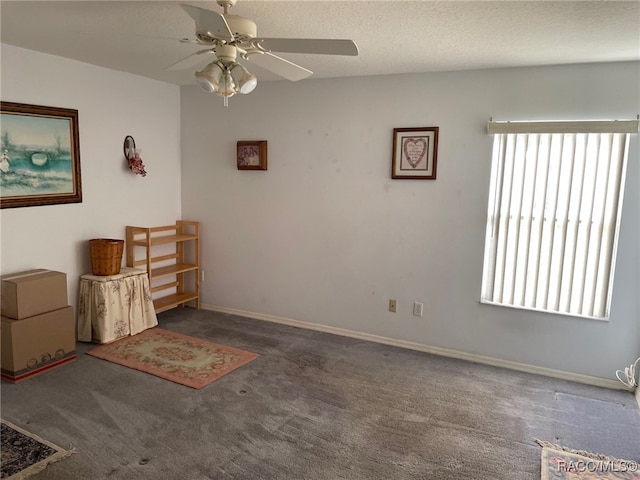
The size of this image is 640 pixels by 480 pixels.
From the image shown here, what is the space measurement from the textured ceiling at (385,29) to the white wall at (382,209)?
0.30m

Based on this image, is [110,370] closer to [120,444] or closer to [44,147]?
[120,444]

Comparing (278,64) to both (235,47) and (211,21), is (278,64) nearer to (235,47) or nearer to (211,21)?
(235,47)

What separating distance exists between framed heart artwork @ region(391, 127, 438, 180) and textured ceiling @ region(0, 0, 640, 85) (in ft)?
1.66

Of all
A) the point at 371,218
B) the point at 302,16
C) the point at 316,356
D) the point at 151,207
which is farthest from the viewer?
the point at 151,207

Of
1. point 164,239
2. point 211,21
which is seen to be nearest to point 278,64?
point 211,21

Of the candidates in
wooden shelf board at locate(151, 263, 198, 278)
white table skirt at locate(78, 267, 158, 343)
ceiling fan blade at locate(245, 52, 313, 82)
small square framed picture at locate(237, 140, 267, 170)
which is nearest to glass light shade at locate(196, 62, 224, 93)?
ceiling fan blade at locate(245, 52, 313, 82)

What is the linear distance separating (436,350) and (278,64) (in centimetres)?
262

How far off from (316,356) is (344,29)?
2.40m

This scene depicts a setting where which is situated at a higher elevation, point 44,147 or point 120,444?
point 44,147

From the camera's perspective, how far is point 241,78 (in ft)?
7.25

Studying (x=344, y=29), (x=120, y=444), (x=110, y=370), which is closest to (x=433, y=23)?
(x=344, y=29)

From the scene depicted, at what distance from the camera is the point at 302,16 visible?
2373mm

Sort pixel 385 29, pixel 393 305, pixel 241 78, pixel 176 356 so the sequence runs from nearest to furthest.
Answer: pixel 241 78, pixel 385 29, pixel 176 356, pixel 393 305

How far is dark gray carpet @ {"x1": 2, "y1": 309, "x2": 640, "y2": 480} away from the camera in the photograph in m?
2.32
